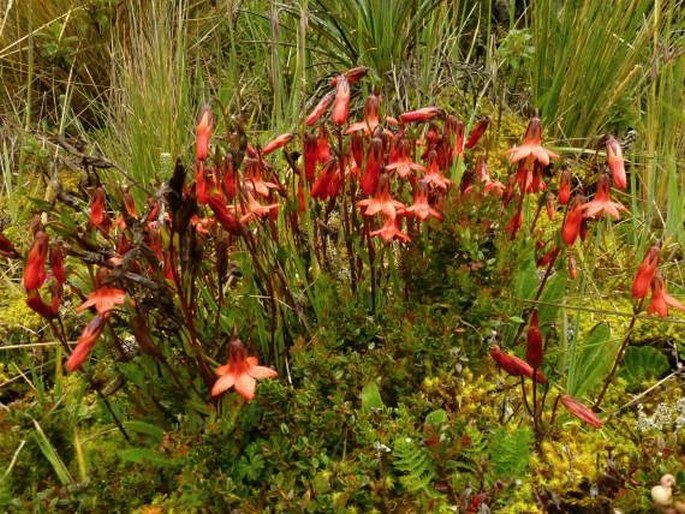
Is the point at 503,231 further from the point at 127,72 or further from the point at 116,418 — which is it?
the point at 127,72

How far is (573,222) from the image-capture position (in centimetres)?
149

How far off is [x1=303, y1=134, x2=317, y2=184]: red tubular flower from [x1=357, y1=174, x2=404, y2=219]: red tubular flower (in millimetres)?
148

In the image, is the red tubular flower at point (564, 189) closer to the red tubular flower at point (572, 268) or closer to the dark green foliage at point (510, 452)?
the red tubular flower at point (572, 268)

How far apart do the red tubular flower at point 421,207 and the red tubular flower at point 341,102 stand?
0.21 metres

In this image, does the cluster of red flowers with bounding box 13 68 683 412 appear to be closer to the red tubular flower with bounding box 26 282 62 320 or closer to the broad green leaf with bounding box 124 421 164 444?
the red tubular flower with bounding box 26 282 62 320

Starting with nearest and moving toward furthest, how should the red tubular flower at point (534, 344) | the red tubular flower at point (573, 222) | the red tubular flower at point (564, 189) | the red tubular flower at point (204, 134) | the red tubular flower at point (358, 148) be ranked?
the red tubular flower at point (534, 344) → the red tubular flower at point (204, 134) → the red tubular flower at point (573, 222) → the red tubular flower at point (358, 148) → the red tubular flower at point (564, 189)

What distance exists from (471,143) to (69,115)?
95.1 inches

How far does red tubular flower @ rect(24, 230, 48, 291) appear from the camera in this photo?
121 centimetres

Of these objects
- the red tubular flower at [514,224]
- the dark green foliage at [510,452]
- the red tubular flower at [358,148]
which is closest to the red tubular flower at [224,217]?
the red tubular flower at [358,148]

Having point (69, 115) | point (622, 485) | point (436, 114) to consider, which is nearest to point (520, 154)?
point (436, 114)

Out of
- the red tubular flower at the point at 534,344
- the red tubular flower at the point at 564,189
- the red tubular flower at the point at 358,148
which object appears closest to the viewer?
the red tubular flower at the point at 534,344

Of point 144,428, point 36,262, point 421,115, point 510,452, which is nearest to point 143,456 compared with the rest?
point 144,428

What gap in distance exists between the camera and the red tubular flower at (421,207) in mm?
1572

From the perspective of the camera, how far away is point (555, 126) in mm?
3143
